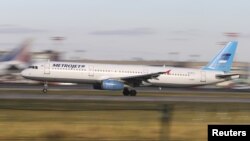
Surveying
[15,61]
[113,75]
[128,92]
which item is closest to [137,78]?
[128,92]

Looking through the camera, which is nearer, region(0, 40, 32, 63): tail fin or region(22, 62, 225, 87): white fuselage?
region(22, 62, 225, 87): white fuselage

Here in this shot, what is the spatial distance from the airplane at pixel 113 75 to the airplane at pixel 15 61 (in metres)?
43.0

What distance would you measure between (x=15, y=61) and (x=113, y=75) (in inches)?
2044

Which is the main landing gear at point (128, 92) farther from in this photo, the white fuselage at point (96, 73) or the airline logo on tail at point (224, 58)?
the airline logo on tail at point (224, 58)

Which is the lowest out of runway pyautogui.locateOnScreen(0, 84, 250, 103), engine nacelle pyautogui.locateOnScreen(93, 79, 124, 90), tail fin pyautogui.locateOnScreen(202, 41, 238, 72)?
runway pyautogui.locateOnScreen(0, 84, 250, 103)

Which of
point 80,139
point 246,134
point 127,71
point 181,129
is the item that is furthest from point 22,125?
point 127,71

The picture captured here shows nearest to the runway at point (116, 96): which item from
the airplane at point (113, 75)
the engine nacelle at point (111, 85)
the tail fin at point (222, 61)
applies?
the engine nacelle at point (111, 85)

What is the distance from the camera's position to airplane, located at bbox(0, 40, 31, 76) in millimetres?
87188

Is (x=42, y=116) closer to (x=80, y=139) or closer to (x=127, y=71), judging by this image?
(x=80, y=139)

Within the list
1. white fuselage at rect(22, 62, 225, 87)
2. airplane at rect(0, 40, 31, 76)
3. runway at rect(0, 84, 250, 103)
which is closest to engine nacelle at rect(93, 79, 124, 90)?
runway at rect(0, 84, 250, 103)

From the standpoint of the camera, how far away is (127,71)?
45.6m

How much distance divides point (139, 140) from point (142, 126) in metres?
0.70

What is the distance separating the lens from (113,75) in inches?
1762

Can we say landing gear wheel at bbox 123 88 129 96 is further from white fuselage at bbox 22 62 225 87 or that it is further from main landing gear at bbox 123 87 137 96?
white fuselage at bbox 22 62 225 87
